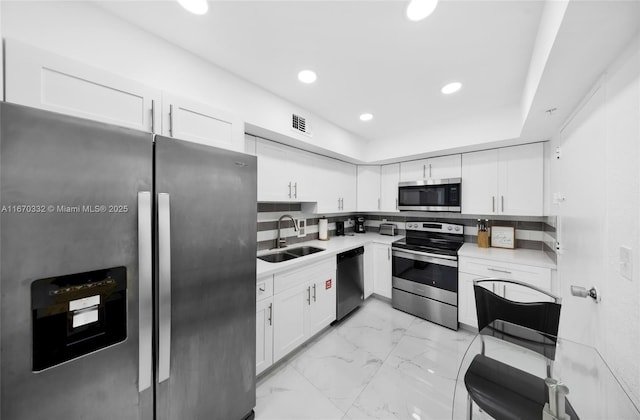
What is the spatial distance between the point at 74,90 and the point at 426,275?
10.8 feet

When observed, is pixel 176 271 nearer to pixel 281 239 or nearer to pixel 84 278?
pixel 84 278

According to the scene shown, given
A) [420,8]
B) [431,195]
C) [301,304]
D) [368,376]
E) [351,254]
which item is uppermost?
[420,8]

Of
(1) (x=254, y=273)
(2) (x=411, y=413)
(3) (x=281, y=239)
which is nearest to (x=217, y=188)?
(1) (x=254, y=273)

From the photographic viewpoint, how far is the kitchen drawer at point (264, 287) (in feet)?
5.65

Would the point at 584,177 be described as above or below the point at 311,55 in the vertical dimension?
below

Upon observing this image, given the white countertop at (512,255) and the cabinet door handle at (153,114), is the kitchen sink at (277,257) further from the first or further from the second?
the white countertop at (512,255)

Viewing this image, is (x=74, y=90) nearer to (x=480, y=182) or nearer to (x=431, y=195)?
(x=431, y=195)

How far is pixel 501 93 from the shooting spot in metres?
1.97

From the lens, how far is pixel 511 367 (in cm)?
113

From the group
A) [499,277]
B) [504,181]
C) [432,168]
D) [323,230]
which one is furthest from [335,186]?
[499,277]

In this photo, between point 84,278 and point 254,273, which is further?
point 254,273

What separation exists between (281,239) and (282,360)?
1.26 m

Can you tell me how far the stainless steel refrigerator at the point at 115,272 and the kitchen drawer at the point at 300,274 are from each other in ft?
1.86

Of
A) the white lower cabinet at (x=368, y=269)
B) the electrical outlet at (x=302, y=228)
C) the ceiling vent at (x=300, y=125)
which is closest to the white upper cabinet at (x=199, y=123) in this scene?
the ceiling vent at (x=300, y=125)
